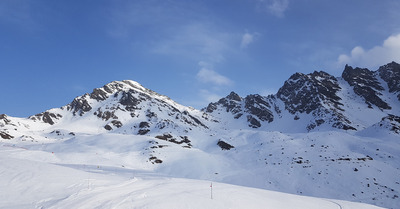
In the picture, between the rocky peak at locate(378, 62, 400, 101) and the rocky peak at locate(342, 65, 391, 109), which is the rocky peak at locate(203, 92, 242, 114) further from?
the rocky peak at locate(378, 62, 400, 101)

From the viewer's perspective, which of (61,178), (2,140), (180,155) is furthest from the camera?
(2,140)

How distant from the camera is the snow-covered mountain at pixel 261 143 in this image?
27.9 m

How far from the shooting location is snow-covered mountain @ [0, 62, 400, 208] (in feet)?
91.5

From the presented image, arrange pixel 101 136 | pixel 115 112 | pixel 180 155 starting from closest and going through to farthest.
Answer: pixel 180 155 < pixel 101 136 < pixel 115 112

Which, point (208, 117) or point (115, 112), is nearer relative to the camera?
point (115, 112)

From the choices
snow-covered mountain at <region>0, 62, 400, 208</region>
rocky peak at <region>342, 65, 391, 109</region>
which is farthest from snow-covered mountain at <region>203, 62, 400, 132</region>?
snow-covered mountain at <region>0, 62, 400, 208</region>

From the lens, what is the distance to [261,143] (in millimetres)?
51812

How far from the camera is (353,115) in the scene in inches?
4254

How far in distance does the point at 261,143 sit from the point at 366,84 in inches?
5113

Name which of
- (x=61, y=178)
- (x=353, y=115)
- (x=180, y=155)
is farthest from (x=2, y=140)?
(x=353, y=115)

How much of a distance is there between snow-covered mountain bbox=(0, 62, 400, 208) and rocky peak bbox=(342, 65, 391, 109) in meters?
0.59

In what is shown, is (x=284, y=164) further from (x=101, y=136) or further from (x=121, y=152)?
(x=101, y=136)

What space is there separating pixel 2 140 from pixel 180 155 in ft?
242

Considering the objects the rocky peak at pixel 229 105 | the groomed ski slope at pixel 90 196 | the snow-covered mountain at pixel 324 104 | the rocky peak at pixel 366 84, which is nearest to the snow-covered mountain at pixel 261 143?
the groomed ski slope at pixel 90 196
